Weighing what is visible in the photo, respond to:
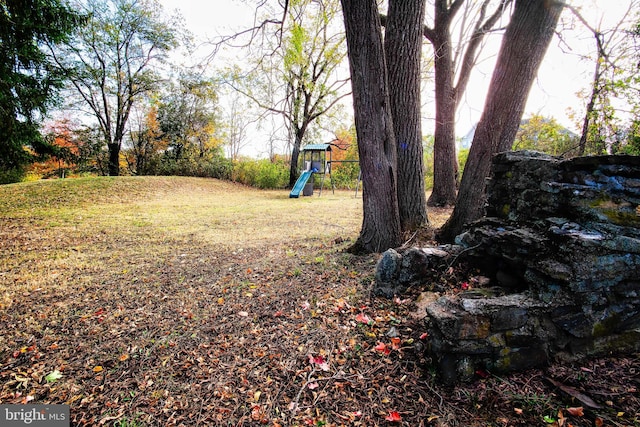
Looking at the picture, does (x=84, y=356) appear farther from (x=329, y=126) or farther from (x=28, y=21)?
(x=329, y=126)

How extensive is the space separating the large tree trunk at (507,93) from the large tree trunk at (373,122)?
29.1 inches

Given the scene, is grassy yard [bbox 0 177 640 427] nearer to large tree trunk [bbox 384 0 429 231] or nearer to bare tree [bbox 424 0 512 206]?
large tree trunk [bbox 384 0 429 231]

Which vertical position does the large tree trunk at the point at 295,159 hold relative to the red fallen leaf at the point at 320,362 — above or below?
above

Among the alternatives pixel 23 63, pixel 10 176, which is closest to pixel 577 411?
pixel 23 63

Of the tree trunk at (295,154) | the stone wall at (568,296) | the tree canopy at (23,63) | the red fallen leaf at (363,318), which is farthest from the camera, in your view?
the tree trunk at (295,154)

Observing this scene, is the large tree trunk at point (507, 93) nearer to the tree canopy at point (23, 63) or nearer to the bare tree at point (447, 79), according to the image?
the bare tree at point (447, 79)

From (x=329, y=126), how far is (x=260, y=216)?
27.2ft

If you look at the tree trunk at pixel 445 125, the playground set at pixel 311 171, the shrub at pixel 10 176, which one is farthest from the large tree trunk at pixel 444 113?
the shrub at pixel 10 176

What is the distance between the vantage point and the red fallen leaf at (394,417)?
1.29m

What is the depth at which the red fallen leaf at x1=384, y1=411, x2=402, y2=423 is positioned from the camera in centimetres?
129

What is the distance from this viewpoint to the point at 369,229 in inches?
117

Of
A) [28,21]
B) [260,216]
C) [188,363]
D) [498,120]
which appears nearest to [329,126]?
[260,216]

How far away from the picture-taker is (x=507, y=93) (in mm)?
2807

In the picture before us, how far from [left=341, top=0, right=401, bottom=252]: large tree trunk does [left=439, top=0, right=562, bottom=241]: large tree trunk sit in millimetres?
739
